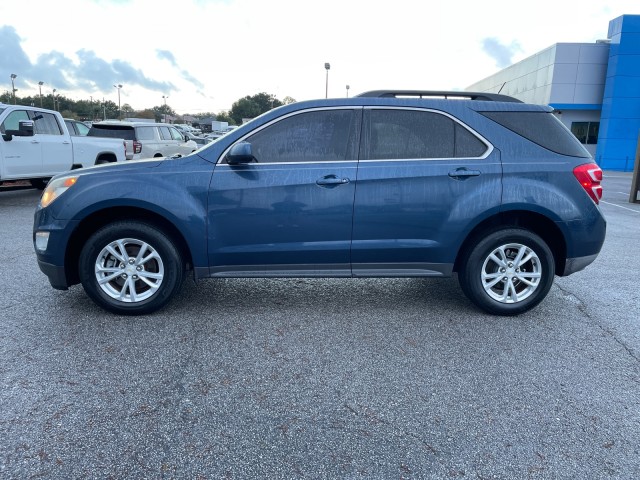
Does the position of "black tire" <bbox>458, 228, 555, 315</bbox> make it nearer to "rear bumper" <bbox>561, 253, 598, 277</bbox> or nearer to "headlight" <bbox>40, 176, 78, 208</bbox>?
"rear bumper" <bbox>561, 253, 598, 277</bbox>

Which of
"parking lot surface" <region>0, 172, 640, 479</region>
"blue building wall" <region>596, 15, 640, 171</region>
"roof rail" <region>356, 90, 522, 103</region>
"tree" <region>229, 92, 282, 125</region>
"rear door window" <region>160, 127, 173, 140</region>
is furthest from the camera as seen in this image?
"tree" <region>229, 92, 282, 125</region>

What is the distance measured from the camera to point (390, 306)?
4832 mm

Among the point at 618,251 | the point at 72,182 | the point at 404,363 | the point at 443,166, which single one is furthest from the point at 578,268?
the point at 72,182

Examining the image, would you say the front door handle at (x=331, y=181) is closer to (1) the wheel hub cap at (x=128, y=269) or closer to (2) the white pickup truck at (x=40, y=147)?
(1) the wheel hub cap at (x=128, y=269)

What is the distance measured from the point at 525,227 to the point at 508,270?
458mm

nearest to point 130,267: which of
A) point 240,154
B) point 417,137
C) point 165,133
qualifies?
point 240,154

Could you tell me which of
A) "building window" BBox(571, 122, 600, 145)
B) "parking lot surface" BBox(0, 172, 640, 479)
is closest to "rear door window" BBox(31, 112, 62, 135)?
"parking lot surface" BBox(0, 172, 640, 479)

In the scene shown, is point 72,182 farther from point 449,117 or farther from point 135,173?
point 449,117

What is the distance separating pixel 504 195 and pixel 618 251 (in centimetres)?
435

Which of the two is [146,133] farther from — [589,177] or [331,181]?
[589,177]

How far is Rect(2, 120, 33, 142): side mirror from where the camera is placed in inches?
390

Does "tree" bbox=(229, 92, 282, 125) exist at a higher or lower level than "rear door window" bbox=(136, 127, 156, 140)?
higher

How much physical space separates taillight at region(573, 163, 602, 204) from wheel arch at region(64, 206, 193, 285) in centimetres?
351

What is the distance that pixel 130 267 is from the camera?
435 centimetres
